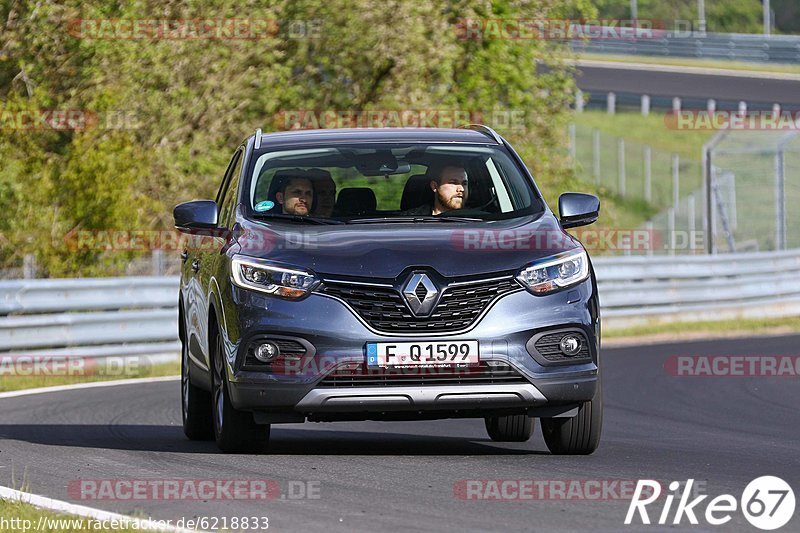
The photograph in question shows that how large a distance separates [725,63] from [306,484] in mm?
62703

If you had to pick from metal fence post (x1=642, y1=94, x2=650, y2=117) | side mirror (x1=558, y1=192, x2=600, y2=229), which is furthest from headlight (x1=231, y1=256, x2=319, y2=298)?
metal fence post (x1=642, y1=94, x2=650, y2=117)

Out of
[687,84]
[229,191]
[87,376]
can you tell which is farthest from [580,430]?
[687,84]

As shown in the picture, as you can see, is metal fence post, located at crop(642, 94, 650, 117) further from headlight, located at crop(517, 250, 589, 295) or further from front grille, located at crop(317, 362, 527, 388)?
front grille, located at crop(317, 362, 527, 388)

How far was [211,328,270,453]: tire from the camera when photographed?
356 inches

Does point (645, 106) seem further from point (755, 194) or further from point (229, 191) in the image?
point (229, 191)

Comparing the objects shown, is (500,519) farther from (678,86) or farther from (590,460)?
(678,86)

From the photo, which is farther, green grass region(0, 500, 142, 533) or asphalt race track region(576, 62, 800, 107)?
asphalt race track region(576, 62, 800, 107)

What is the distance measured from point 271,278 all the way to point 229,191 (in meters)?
2.13

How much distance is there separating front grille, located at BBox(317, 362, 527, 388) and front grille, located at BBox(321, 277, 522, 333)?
0.67 ft

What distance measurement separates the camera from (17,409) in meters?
13.6

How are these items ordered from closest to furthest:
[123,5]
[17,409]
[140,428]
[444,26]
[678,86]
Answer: [140,428] → [17,409] → [123,5] → [444,26] → [678,86]

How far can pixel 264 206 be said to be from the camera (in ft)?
31.3

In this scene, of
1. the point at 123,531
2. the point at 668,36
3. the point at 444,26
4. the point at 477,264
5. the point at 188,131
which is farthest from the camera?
the point at 668,36

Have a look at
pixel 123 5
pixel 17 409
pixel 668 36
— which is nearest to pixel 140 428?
pixel 17 409
